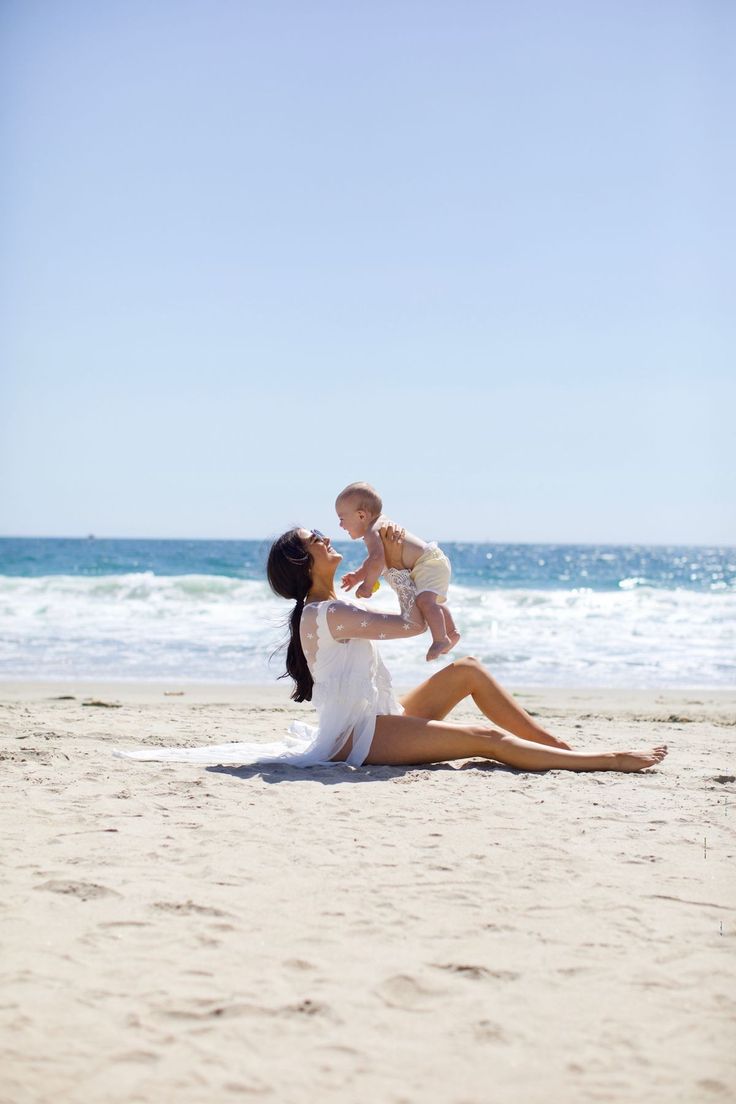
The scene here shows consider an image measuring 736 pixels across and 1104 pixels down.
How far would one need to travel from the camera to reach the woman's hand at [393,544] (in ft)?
18.5

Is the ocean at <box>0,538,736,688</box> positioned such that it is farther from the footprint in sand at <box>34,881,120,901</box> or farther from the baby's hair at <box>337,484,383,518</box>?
the footprint in sand at <box>34,881,120,901</box>

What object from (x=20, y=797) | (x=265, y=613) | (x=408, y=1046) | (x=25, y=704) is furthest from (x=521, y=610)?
(x=408, y=1046)

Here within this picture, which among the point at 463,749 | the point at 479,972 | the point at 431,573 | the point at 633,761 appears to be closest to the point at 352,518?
the point at 431,573

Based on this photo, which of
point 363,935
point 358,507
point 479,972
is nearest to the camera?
point 479,972

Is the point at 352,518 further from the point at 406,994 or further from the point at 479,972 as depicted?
the point at 406,994

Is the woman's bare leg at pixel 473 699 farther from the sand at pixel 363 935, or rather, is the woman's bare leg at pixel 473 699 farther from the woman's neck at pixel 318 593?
the woman's neck at pixel 318 593

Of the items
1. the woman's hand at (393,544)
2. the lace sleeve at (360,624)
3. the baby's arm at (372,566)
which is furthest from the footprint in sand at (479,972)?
the woman's hand at (393,544)

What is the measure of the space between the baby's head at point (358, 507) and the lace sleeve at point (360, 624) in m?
0.93

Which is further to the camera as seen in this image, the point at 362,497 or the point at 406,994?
the point at 362,497

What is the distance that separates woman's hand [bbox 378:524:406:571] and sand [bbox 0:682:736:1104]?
1.23 meters

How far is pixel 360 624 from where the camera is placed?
5.06 m

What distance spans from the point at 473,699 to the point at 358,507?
1350mm

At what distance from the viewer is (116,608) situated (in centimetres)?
2058

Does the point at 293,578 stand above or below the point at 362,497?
below
